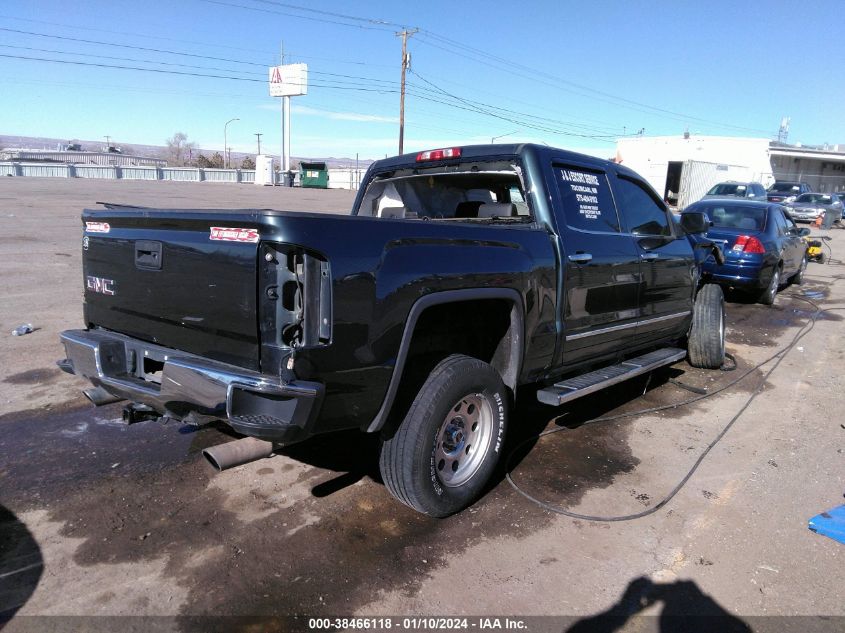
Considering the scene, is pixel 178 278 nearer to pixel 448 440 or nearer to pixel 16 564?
pixel 16 564

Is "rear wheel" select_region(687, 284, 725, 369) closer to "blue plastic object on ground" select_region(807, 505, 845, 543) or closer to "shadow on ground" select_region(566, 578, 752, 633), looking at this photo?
"blue plastic object on ground" select_region(807, 505, 845, 543)

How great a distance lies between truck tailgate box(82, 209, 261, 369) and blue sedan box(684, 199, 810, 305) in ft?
29.8

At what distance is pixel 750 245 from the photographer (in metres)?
9.70

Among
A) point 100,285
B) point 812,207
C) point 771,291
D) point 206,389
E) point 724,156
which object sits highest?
point 724,156

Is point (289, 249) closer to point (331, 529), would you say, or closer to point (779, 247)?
point (331, 529)

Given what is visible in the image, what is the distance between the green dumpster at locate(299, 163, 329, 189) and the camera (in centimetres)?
5169

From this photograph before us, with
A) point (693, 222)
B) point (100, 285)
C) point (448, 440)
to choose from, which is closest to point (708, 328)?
point (693, 222)

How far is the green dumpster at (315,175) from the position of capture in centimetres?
5169

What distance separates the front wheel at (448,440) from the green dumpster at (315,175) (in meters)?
50.5

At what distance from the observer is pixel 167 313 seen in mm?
3029

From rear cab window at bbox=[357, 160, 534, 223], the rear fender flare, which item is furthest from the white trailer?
the rear fender flare

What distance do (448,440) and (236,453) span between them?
46.3 inches

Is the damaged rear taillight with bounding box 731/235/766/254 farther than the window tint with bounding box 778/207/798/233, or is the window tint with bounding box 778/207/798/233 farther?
the window tint with bounding box 778/207/798/233

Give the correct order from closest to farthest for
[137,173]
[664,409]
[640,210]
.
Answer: [640,210], [664,409], [137,173]
